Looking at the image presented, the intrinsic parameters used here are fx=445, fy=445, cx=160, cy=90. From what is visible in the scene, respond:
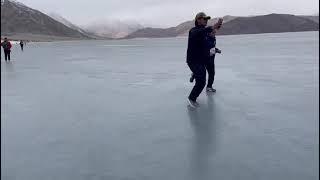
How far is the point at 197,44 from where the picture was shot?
830 centimetres

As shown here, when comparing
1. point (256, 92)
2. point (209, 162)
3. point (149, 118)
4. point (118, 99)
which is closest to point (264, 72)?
point (256, 92)

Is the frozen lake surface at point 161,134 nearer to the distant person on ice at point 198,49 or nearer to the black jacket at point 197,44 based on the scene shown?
the distant person on ice at point 198,49

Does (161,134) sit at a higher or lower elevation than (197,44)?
lower

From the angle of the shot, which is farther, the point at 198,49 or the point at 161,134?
the point at 198,49

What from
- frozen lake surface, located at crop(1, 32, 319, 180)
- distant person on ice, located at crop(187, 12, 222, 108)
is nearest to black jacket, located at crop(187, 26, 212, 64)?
distant person on ice, located at crop(187, 12, 222, 108)

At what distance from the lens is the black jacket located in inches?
320

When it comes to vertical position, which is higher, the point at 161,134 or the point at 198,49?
the point at 198,49

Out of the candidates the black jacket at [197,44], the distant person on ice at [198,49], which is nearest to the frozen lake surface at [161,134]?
the distant person on ice at [198,49]

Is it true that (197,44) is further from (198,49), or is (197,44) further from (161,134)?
(161,134)

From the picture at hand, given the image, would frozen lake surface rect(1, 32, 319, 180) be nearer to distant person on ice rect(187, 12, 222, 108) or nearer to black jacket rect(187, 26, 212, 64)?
distant person on ice rect(187, 12, 222, 108)

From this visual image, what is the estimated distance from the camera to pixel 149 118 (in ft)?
24.9

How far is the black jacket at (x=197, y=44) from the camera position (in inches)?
320

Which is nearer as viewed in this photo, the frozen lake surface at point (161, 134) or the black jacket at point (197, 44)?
the frozen lake surface at point (161, 134)

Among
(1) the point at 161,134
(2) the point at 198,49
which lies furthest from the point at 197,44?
(1) the point at 161,134
